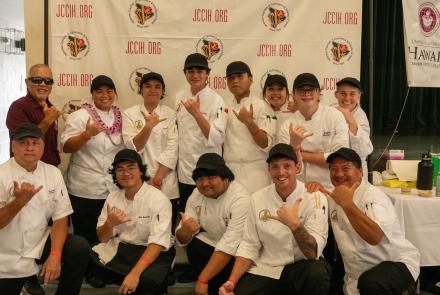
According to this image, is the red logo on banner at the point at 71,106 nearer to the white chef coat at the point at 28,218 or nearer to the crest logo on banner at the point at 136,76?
the crest logo on banner at the point at 136,76

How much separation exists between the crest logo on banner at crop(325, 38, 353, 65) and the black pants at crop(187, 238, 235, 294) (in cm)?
191

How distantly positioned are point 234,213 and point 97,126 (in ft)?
A: 3.61

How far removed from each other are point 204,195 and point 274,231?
0.52 m

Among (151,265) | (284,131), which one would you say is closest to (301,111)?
(284,131)

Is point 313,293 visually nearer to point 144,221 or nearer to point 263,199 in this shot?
point 263,199

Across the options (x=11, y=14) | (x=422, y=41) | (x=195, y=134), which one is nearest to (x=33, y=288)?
(x=195, y=134)

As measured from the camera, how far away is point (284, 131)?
298cm

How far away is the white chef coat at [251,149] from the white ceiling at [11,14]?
461 centimetres

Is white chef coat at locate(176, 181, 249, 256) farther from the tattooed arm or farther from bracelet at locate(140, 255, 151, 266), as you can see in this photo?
the tattooed arm

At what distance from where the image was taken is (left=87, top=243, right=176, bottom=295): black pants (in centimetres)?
259

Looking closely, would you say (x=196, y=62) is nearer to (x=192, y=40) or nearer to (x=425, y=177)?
(x=192, y=40)

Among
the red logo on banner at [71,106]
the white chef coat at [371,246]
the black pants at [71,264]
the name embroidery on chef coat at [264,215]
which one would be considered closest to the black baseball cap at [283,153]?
the name embroidery on chef coat at [264,215]

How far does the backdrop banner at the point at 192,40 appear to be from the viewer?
12.0 feet

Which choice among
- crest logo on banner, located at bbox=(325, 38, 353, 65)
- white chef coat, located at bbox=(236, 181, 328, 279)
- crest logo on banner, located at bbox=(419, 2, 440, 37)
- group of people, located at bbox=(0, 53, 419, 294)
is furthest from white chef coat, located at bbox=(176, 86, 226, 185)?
crest logo on banner, located at bbox=(419, 2, 440, 37)
